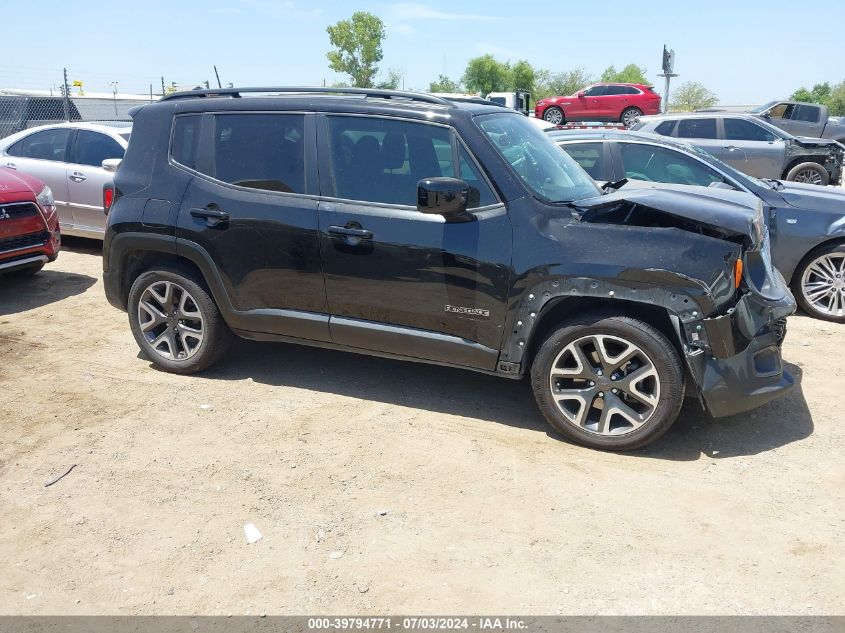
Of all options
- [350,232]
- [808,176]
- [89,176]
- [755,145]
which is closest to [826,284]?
[350,232]

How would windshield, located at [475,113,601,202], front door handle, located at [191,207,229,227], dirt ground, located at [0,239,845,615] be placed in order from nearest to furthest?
dirt ground, located at [0,239,845,615] < windshield, located at [475,113,601,202] < front door handle, located at [191,207,229,227]

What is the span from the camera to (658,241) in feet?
12.9

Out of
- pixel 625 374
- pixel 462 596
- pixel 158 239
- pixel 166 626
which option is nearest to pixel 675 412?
pixel 625 374

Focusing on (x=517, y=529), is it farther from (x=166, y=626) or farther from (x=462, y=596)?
(x=166, y=626)

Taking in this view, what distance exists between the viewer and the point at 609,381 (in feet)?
13.4

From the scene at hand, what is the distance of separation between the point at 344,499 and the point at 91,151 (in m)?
7.49

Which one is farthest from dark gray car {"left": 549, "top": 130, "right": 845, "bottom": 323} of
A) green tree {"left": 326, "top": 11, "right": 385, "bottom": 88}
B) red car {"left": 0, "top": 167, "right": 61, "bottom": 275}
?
green tree {"left": 326, "top": 11, "right": 385, "bottom": 88}

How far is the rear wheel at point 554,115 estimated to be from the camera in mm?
27188

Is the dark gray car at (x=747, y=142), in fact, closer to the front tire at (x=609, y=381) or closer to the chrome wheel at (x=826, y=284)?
the chrome wheel at (x=826, y=284)

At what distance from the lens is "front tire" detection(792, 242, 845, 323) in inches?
265

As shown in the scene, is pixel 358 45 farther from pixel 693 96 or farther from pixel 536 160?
pixel 536 160

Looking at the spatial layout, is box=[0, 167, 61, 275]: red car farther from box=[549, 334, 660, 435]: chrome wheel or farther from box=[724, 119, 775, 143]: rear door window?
box=[724, 119, 775, 143]: rear door window

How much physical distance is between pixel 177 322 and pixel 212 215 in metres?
0.91

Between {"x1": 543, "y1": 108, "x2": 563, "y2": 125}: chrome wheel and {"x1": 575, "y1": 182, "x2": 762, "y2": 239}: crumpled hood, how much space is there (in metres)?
23.5
